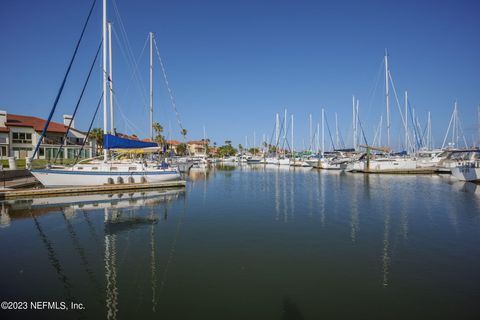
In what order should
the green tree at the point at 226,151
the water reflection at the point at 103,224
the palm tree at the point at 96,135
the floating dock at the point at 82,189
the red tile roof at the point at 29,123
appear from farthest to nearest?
the green tree at the point at 226,151, the palm tree at the point at 96,135, the red tile roof at the point at 29,123, the floating dock at the point at 82,189, the water reflection at the point at 103,224

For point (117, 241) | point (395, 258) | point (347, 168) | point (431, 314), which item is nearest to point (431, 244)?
point (395, 258)

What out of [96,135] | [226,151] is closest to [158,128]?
[96,135]

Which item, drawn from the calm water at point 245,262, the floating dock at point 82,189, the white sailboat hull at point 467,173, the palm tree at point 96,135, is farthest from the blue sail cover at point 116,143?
the white sailboat hull at point 467,173

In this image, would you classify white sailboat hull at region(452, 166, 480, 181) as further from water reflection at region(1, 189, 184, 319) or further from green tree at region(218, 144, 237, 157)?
green tree at region(218, 144, 237, 157)

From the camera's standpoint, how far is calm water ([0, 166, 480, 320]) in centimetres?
756

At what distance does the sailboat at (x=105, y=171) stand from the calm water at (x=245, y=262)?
23.1ft

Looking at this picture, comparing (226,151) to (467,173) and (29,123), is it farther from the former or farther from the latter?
(467,173)

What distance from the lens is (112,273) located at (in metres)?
9.46

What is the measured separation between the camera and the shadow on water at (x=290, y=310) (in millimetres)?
7089

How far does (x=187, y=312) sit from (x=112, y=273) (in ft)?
11.9

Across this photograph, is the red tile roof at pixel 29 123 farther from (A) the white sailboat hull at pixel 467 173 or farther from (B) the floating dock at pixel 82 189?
(A) the white sailboat hull at pixel 467 173

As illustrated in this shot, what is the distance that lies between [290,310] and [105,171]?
2571cm

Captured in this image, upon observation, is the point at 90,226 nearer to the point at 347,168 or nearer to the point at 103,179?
the point at 103,179

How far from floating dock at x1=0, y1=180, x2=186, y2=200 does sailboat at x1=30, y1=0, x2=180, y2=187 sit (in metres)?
1.23
